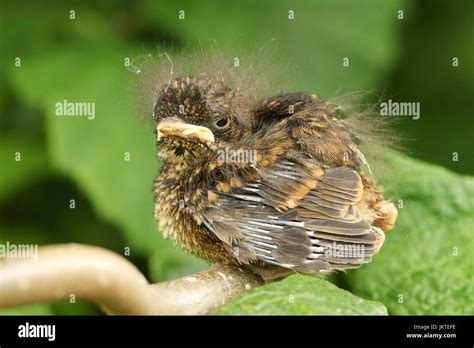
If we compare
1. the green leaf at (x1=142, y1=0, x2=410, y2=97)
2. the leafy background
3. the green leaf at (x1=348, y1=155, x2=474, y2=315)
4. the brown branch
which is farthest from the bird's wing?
the green leaf at (x1=142, y1=0, x2=410, y2=97)

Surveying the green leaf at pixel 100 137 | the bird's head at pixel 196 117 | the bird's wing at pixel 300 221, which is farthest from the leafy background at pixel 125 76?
the bird's wing at pixel 300 221

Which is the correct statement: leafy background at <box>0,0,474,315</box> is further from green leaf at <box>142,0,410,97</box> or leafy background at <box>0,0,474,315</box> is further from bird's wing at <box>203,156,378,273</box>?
bird's wing at <box>203,156,378,273</box>

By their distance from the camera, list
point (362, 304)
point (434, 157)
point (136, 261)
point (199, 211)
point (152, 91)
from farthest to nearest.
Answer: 1. point (434, 157)
2. point (136, 261)
3. point (152, 91)
4. point (199, 211)
5. point (362, 304)

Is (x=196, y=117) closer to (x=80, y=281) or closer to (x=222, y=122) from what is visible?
(x=222, y=122)

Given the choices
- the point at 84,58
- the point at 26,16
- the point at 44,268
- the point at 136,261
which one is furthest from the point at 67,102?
the point at 44,268

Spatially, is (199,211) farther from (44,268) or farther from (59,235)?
(59,235)

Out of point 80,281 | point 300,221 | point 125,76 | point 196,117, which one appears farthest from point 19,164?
point 80,281
